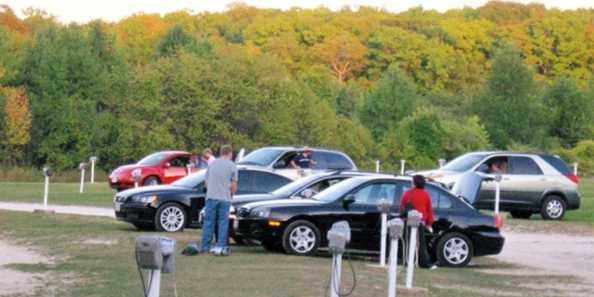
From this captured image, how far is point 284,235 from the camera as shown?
1995cm

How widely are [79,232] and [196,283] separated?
8774 millimetres

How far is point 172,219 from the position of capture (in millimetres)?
24203

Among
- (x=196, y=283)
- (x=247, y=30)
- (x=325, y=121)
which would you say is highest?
(x=247, y=30)

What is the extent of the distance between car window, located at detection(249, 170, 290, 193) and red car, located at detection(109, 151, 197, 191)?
48.8 ft

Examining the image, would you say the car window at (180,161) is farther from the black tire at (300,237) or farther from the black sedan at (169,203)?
the black tire at (300,237)

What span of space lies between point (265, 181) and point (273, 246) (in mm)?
4538

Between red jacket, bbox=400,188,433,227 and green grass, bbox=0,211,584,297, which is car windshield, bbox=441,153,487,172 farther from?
red jacket, bbox=400,188,433,227

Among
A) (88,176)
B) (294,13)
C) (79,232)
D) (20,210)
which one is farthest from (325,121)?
(294,13)

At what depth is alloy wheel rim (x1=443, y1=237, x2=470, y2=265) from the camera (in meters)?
20.3

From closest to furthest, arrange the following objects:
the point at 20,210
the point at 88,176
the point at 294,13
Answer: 1. the point at 20,210
2. the point at 88,176
3. the point at 294,13

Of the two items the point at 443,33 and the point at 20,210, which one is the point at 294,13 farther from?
the point at 20,210

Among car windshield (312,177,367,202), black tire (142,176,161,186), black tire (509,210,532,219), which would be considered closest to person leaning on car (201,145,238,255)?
car windshield (312,177,367,202)

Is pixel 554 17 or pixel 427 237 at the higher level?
pixel 554 17

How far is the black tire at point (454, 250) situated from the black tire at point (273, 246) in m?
2.50
